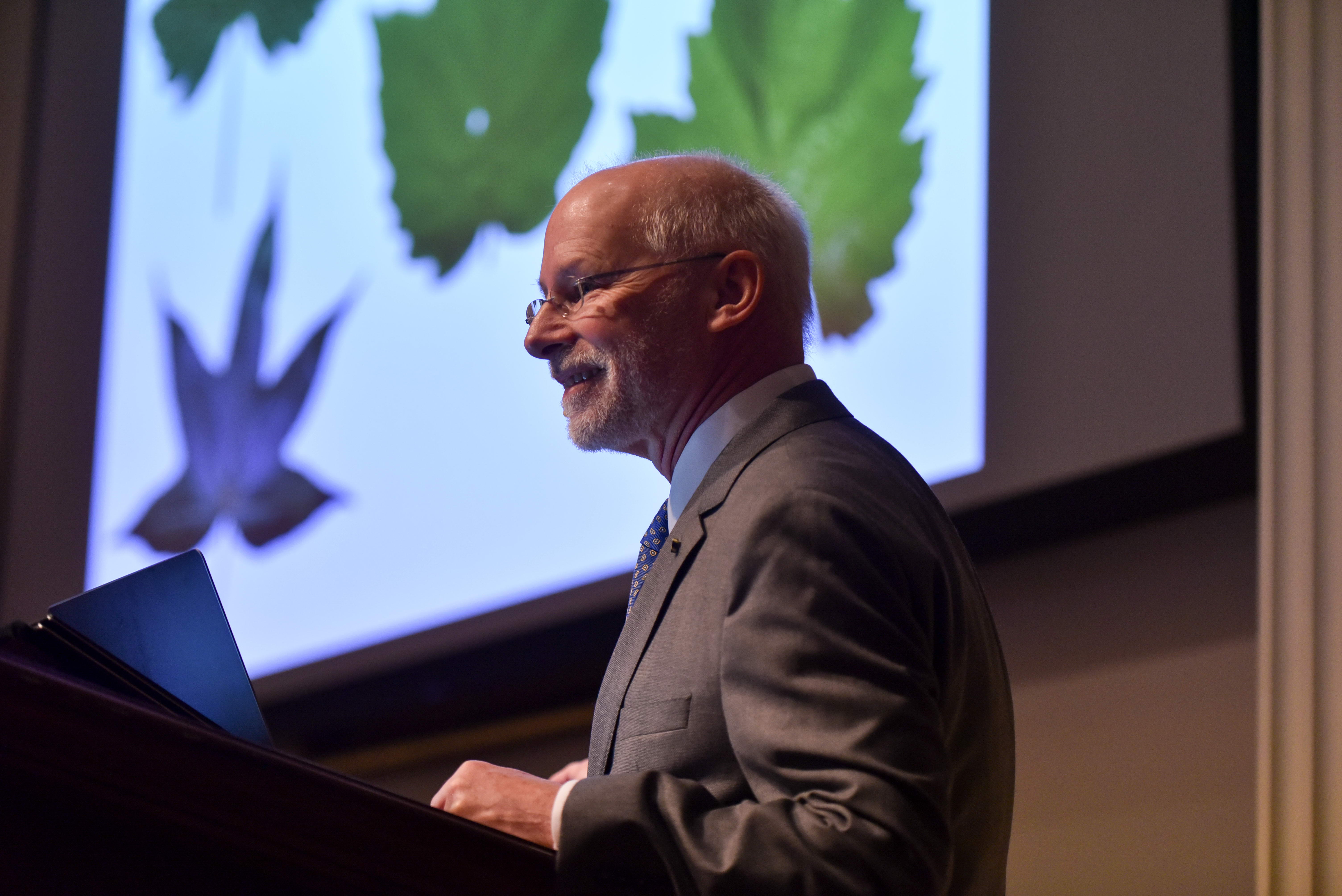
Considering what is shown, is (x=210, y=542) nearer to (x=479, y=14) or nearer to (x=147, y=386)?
(x=147, y=386)

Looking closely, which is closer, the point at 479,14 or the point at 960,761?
the point at 960,761

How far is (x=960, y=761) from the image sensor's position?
1163 mm

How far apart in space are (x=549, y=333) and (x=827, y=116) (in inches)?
44.9

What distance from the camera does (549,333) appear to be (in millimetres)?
1580

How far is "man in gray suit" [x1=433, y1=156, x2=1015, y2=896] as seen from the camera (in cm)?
94

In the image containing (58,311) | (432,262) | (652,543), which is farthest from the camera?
(58,311)

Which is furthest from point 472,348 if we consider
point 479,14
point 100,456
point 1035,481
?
point 100,456

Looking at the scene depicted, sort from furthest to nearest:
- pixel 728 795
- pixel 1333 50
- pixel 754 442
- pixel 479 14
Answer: pixel 479 14, pixel 1333 50, pixel 754 442, pixel 728 795

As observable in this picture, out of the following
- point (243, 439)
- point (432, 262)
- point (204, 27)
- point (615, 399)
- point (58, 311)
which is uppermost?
point (204, 27)

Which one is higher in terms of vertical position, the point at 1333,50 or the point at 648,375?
the point at 1333,50

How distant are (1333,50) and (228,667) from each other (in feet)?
5.57

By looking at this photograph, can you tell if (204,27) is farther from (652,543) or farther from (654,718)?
(654,718)

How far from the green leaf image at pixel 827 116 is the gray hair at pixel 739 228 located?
0.69 meters

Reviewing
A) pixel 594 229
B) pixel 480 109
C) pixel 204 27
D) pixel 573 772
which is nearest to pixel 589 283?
pixel 594 229
